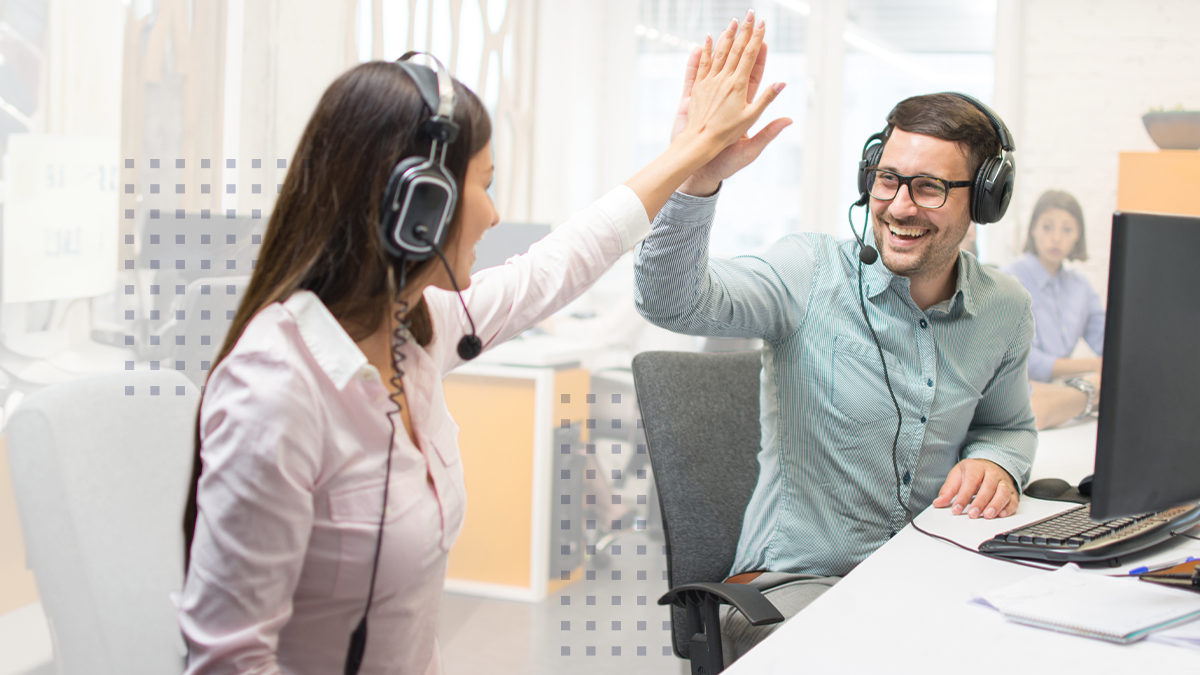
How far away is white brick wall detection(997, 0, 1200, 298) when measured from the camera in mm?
4066

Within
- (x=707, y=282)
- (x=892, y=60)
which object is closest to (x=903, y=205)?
(x=707, y=282)

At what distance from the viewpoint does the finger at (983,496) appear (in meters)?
1.29

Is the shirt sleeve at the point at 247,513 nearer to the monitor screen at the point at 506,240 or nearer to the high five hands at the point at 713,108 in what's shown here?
the high five hands at the point at 713,108

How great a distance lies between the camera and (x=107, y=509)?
1014 millimetres

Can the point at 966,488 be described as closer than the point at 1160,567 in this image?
No

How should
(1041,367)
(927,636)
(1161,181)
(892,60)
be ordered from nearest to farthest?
(927,636)
(1161,181)
(1041,367)
(892,60)

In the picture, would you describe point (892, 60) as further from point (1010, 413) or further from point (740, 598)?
point (740, 598)

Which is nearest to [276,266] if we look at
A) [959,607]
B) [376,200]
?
[376,200]

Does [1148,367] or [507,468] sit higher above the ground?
[1148,367]

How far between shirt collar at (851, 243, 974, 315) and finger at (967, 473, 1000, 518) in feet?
0.90

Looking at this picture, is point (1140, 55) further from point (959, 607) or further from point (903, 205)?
point (959, 607)

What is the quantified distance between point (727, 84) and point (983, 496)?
718 mm

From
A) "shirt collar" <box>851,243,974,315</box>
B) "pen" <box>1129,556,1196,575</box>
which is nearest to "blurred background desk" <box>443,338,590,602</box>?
"shirt collar" <box>851,243,974,315</box>

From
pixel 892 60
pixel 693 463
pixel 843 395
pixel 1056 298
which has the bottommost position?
pixel 693 463
